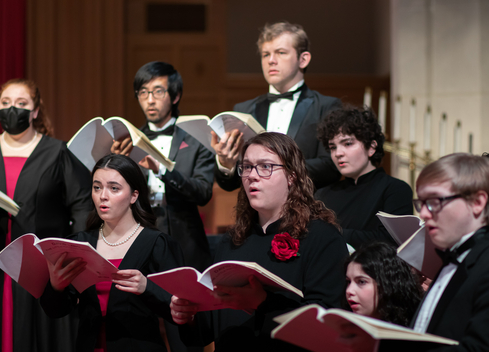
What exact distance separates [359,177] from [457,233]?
4.00ft

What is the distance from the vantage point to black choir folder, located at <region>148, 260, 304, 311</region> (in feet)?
5.02

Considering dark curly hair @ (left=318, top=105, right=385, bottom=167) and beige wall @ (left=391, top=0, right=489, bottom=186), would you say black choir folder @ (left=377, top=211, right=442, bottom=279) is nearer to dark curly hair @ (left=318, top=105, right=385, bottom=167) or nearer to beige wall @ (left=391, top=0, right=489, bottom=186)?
dark curly hair @ (left=318, top=105, right=385, bottom=167)

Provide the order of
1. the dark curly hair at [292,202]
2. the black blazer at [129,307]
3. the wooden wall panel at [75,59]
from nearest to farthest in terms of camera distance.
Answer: the dark curly hair at [292,202], the black blazer at [129,307], the wooden wall panel at [75,59]

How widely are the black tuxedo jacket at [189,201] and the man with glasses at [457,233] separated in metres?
1.52

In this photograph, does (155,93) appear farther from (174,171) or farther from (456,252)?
(456,252)

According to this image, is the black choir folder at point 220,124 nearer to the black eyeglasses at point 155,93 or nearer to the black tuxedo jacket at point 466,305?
the black eyeglasses at point 155,93

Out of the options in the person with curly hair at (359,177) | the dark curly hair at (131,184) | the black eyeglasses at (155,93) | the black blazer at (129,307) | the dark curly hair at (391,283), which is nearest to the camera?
the dark curly hair at (391,283)

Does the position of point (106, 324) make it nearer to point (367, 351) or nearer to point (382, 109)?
point (367, 351)

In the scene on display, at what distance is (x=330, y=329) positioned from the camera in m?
1.34

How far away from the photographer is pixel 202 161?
3.05 metres

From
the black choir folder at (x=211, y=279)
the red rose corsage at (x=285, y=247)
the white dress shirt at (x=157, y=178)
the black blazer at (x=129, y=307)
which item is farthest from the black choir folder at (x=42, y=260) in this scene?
the white dress shirt at (x=157, y=178)

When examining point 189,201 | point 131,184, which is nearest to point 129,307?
point 131,184

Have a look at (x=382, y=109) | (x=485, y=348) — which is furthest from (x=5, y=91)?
(x=382, y=109)

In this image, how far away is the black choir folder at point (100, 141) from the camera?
2566 millimetres
